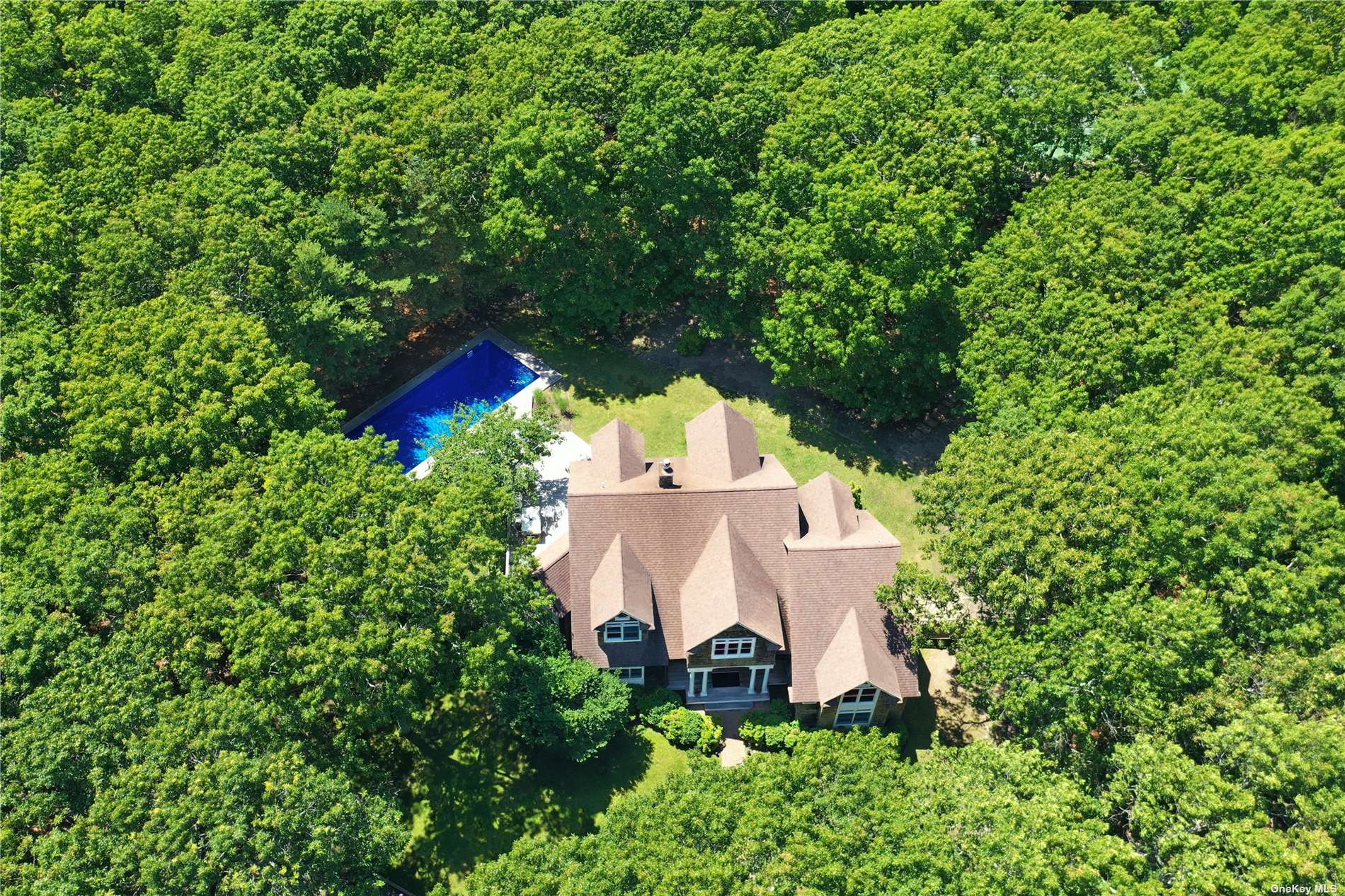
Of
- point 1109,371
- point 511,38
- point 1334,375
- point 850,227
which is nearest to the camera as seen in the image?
point 1334,375

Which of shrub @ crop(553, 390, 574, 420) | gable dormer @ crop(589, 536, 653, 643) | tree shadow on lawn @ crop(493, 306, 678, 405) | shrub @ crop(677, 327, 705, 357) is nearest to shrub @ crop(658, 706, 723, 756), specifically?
gable dormer @ crop(589, 536, 653, 643)

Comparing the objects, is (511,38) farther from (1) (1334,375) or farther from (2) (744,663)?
(1) (1334,375)

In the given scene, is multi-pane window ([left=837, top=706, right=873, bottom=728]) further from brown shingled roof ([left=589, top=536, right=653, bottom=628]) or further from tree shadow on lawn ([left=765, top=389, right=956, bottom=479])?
tree shadow on lawn ([left=765, top=389, right=956, bottom=479])

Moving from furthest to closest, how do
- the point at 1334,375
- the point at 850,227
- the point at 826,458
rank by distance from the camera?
the point at 826,458
the point at 850,227
the point at 1334,375

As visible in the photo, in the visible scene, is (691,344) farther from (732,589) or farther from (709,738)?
(709,738)

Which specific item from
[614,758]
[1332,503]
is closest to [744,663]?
[614,758]

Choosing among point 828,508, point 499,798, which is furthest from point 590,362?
point 499,798

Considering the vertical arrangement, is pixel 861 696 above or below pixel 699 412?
below

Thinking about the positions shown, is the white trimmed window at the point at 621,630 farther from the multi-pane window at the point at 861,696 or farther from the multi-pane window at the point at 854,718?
the multi-pane window at the point at 854,718
